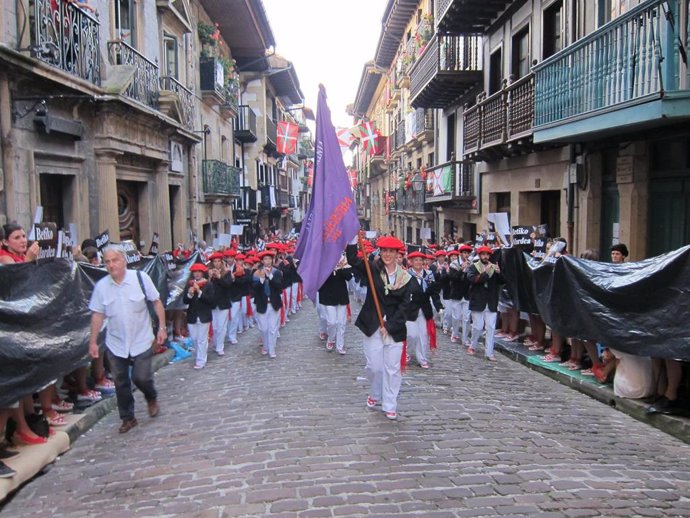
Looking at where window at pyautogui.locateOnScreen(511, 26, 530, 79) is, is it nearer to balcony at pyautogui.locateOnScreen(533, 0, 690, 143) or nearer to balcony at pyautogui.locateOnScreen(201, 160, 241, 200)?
balcony at pyautogui.locateOnScreen(533, 0, 690, 143)

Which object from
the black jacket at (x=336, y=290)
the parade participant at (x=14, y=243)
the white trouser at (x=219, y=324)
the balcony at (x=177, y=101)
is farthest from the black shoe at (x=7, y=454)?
the balcony at (x=177, y=101)

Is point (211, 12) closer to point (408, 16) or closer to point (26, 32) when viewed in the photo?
point (408, 16)

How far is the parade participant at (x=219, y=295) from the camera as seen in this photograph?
34.8 feet

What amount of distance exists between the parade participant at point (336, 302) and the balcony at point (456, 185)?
34.6ft

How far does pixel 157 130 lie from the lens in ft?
54.2

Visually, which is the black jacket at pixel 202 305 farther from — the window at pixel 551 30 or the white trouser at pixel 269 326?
the window at pixel 551 30

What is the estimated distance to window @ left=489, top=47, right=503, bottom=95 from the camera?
18.3 metres

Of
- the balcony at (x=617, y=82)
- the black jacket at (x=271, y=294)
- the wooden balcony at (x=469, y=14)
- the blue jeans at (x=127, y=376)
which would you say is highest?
the wooden balcony at (x=469, y=14)

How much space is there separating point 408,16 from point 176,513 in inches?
1249

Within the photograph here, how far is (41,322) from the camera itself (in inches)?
250

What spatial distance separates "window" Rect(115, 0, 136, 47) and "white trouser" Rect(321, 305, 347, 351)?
9.12 metres

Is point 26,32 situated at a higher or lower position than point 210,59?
lower

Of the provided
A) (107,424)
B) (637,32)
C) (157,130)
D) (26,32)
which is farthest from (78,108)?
(637,32)

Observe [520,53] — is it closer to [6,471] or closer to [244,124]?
[6,471]
